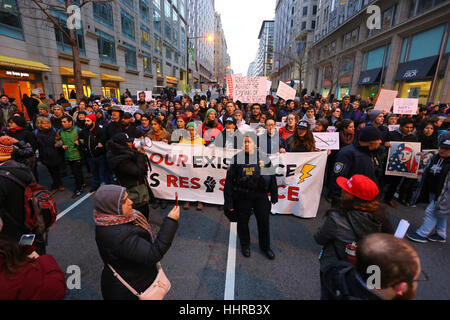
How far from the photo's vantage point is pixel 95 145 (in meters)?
5.26

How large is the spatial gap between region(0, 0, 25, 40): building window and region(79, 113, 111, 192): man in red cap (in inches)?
531

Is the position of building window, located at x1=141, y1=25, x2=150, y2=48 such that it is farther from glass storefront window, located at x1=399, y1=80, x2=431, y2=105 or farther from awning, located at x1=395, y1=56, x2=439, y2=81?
glass storefront window, located at x1=399, y1=80, x2=431, y2=105

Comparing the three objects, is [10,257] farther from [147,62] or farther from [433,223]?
[147,62]

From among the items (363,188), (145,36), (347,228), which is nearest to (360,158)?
(363,188)

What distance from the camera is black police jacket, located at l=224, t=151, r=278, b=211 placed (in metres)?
3.04

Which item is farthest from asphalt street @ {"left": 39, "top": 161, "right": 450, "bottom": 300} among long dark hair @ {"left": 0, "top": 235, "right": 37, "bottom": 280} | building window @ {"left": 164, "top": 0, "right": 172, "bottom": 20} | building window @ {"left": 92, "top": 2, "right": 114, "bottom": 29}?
building window @ {"left": 164, "top": 0, "right": 172, "bottom": 20}

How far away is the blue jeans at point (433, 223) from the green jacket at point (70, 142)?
7.36 meters

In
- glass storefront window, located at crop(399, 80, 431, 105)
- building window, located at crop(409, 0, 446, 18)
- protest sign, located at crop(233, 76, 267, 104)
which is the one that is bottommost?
protest sign, located at crop(233, 76, 267, 104)

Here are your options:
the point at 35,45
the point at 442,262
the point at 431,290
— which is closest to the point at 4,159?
the point at 431,290

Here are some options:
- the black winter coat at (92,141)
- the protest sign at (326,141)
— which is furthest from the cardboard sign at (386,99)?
the black winter coat at (92,141)

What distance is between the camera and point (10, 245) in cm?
122

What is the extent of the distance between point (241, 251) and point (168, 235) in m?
2.04

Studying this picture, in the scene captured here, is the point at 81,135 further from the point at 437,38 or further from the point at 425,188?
the point at 437,38

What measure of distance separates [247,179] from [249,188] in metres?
0.15
